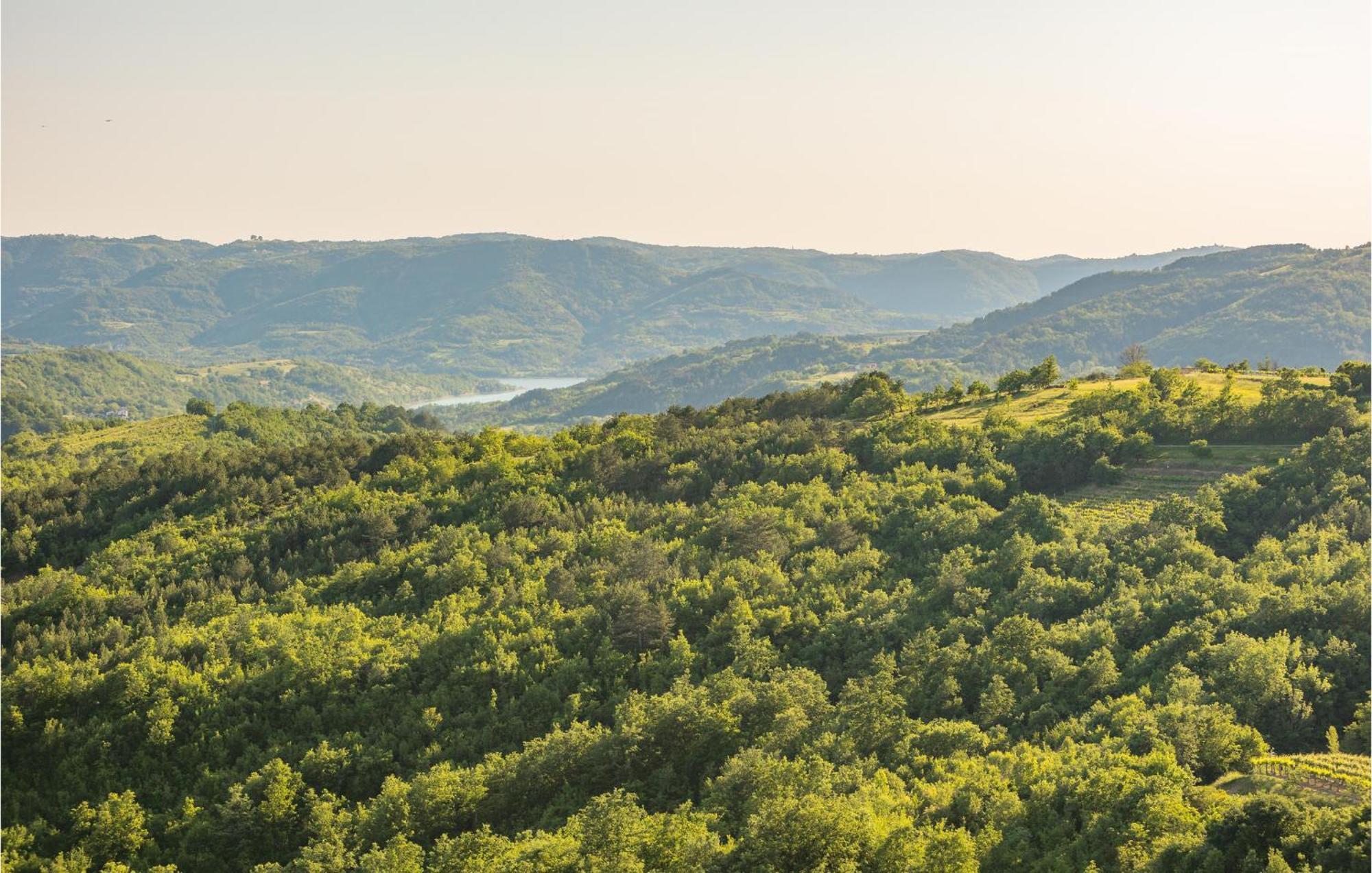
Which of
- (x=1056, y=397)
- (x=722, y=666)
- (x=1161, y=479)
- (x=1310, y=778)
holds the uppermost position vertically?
(x=1056, y=397)

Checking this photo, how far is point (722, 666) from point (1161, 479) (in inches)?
1716

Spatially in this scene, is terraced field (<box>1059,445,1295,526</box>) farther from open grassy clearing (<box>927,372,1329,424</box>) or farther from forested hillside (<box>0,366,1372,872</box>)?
open grassy clearing (<box>927,372,1329,424</box>)

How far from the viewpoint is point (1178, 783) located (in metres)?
32.8

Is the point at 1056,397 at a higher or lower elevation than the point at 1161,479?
higher

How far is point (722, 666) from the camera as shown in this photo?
51625 millimetres

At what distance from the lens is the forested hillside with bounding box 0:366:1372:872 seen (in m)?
33.7

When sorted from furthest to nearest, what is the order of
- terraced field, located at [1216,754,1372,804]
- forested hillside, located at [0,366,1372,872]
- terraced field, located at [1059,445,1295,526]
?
terraced field, located at [1059,445,1295,526] < forested hillside, located at [0,366,1372,872] < terraced field, located at [1216,754,1372,804]

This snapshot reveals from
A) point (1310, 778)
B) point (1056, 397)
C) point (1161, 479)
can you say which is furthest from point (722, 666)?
point (1056, 397)

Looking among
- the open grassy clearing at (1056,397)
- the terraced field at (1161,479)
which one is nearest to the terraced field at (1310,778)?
the terraced field at (1161,479)

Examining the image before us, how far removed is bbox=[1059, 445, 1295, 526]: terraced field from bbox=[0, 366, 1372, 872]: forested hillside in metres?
1.32

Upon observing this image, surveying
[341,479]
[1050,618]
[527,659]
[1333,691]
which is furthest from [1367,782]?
[341,479]

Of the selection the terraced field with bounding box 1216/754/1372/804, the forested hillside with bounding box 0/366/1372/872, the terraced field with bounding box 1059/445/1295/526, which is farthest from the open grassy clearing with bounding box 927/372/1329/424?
the terraced field with bounding box 1216/754/1372/804

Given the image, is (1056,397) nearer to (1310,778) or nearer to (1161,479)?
(1161,479)

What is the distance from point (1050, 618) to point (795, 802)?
25911mm
